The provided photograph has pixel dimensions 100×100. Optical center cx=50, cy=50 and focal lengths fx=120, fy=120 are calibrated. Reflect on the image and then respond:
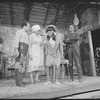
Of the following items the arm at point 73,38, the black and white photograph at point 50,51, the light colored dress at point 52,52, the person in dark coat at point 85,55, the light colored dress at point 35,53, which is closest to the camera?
the black and white photograph at point 50,51

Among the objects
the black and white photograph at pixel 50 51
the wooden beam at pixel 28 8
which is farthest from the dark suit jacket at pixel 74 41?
the wooden beam at pixel 28 8

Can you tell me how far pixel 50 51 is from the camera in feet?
12.8

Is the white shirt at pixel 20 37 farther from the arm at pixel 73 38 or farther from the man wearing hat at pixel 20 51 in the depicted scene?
the arm at pixel 73 38

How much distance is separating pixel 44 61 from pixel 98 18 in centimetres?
389

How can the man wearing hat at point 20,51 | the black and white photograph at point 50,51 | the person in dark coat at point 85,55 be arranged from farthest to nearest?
the person in dark coat at point 85,55 < the man wearing hat at point 20,51 < the black and white photograph at point 50,51

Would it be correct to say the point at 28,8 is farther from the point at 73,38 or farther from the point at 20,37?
the point at 73,38

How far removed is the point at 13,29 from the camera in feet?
28.1

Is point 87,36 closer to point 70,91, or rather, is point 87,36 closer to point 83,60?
point 83,60

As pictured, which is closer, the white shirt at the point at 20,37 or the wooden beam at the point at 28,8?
the white shirt at the point at 20,37

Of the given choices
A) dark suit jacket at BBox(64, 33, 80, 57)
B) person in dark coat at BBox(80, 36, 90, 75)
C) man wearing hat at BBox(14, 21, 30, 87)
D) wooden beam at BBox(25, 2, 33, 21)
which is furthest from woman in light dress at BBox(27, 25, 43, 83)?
person in dark coat at BBox(80, 36, 90, 75)

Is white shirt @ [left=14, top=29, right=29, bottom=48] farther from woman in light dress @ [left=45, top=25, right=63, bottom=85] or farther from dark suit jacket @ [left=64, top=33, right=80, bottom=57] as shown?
dark suit jacket @ [left=64, top=33, right=80, bottom=57]

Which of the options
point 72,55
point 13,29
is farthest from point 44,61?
point 13,29

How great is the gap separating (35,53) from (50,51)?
0.54m

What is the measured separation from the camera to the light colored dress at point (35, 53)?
4.02 meters
